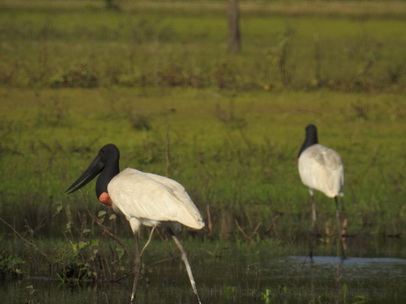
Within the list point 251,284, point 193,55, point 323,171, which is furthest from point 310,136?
point 193,55

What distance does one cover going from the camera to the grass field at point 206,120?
34.9ft

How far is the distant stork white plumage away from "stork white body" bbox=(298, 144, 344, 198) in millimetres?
2545

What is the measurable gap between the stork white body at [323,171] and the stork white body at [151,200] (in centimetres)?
259

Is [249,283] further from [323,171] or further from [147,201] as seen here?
[323,171]

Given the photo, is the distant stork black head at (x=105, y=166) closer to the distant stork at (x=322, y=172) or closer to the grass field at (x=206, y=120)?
the grass field at (x=206, y=120)

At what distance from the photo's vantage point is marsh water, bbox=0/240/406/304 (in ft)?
25.0

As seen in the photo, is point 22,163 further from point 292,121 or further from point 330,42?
point 330,42

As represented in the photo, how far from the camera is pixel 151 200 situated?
771cm

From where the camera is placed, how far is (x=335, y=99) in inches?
669

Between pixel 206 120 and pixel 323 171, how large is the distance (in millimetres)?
5021

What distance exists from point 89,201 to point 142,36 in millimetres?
12542

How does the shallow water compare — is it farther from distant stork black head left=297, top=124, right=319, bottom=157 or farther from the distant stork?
distant stork black head left=297, top=124, right=319, bottom=157

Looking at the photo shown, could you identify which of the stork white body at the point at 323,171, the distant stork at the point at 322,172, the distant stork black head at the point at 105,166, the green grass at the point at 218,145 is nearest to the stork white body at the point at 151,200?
the distant stork black head at the point at 105,166

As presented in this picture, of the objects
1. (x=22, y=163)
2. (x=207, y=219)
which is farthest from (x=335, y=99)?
(x=207, y=219)
